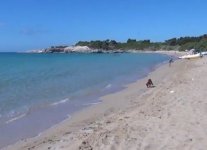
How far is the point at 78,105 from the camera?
64.8ft

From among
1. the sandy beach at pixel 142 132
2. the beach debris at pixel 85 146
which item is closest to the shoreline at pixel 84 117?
the sandy beach at pixel 142 132

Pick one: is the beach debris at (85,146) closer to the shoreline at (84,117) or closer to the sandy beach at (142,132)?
the sandy beach at (142,132)

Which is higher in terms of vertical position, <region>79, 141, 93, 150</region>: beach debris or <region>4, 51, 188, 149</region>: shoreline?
<region>79, 141, 93, 150</region>: beach debris

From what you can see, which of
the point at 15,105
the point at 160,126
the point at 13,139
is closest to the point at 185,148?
the point at 160,126

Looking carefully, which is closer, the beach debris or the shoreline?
the beach debris

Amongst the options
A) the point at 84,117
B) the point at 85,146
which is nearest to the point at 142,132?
the point at 85,146

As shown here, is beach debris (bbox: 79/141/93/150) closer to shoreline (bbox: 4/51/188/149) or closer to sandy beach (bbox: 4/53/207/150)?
sandy beach (bbox: 4/53/207/150)

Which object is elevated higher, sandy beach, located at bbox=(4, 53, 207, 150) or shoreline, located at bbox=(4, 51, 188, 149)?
sandy beach, located at bbox=(4, 53, 207, 150)

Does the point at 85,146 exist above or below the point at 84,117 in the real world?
above

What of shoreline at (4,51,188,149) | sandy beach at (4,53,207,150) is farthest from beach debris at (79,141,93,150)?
shoreline at (4,51,188,149)

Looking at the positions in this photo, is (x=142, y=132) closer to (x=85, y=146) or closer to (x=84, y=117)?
(x=85, y=146)

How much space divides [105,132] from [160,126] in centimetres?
150

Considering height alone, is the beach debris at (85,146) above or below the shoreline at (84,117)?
above

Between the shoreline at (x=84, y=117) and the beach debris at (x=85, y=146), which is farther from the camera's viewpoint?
the shoreline at (x=84, y=117)
